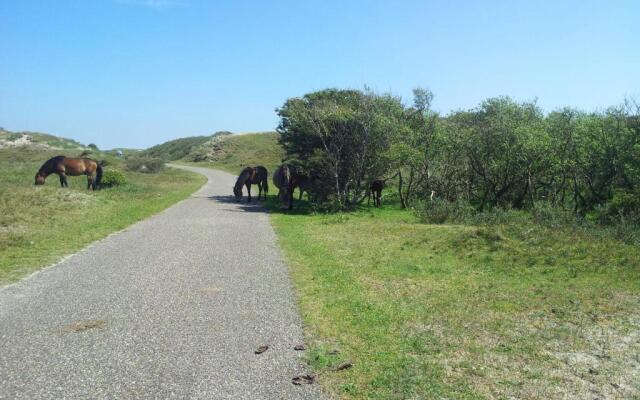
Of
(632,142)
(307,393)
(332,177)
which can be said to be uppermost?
(632,142)

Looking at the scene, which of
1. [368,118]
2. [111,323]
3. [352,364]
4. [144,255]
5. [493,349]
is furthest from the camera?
[368,118]

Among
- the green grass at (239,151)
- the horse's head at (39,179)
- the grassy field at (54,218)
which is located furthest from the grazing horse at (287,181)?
the green grass at (239,151)

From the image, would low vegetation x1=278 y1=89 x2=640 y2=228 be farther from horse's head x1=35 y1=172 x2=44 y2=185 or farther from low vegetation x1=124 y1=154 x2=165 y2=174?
low vegetation x1=124 y1=154 x2=165 y2=174

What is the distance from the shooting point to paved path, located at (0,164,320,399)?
17.9 ft

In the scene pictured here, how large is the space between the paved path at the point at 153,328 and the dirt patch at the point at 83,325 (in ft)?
0.06

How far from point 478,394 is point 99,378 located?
178 inches

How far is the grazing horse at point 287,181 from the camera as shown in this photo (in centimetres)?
2553

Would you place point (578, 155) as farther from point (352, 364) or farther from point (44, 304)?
point (44, 304)

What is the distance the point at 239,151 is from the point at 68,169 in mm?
67116

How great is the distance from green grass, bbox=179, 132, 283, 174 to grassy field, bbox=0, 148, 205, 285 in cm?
5040

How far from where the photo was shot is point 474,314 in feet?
27.1

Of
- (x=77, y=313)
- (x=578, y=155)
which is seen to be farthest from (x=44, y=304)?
(x=578, y=155)

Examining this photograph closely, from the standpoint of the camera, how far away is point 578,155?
81.8 feet

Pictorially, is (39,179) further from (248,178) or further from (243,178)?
(248,178)
